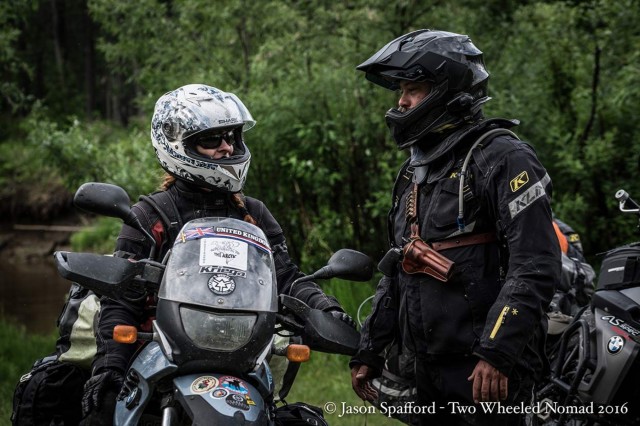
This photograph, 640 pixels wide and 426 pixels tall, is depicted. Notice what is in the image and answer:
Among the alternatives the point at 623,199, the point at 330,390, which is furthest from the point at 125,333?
the point at 330,390

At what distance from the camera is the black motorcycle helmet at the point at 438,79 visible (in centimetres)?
422

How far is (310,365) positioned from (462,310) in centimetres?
515

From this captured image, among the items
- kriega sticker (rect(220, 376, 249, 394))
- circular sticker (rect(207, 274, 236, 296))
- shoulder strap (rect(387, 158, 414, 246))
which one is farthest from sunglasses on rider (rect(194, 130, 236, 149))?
kriega sticker (rect(220, 376, 249, 394))

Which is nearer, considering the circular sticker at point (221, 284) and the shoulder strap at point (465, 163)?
the circular sticker at point (221, 284)

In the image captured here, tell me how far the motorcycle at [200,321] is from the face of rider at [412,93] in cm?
96

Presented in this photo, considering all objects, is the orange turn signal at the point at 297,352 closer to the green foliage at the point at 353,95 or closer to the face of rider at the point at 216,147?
the face of rider at the point at 216,147

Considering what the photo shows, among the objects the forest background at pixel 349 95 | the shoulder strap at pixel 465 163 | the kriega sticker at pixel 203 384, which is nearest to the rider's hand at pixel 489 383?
the shoulder strap at pixel 465 163

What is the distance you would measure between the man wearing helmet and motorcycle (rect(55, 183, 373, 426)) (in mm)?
564

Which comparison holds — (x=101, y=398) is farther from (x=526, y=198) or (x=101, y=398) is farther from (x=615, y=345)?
(x=615, y=345)

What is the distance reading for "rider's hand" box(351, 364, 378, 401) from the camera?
4520 mm

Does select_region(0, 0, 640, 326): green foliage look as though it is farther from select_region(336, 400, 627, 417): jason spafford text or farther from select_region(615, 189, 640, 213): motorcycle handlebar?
select_region(336, 400, 627, 417): jason spafford text

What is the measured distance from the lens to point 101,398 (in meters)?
3.80

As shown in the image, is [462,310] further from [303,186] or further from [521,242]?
[303,186]

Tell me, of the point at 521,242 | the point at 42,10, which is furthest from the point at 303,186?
the point at 42,10
